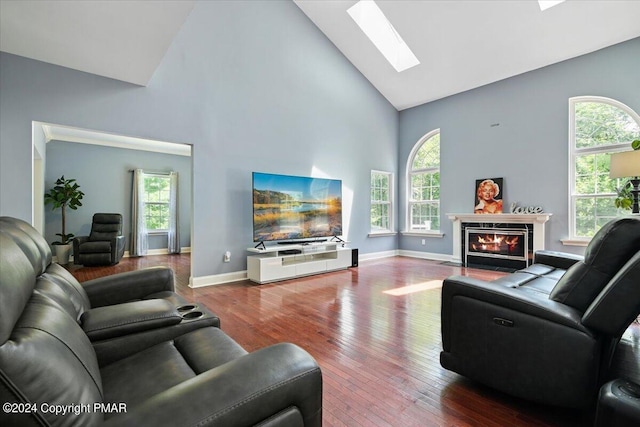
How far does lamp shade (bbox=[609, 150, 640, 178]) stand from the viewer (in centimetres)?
311

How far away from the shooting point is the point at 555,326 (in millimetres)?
1431

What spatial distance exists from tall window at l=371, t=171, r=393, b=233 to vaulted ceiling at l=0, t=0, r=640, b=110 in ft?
6.06

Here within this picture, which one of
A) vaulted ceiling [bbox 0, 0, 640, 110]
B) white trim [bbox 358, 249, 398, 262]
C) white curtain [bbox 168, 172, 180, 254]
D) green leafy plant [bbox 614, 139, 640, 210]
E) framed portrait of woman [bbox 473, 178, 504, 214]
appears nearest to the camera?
vaulted ceiling [bbox 0, 0, 640, 110]

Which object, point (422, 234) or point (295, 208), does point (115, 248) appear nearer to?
point (295, 208)

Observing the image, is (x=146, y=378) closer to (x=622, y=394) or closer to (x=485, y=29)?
(x=622, y=394)

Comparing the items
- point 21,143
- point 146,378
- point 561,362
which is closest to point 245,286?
point 21,143

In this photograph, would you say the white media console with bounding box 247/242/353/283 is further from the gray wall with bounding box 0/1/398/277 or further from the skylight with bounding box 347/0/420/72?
the skylight with bounding box 347/0/420/72

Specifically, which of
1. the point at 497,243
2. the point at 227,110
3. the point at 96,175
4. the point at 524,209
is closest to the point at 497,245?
the point at 497,243

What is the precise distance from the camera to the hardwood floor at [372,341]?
1.57 metres

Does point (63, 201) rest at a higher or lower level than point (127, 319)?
higher

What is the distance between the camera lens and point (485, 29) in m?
4.84

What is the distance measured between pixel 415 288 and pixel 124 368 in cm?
365

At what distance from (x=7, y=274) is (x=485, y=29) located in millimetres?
6208

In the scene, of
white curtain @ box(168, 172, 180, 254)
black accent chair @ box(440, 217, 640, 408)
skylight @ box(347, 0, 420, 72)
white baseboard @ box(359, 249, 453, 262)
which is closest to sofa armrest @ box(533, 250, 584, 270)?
black accent chair @ box(440, 217, 640, 408)
